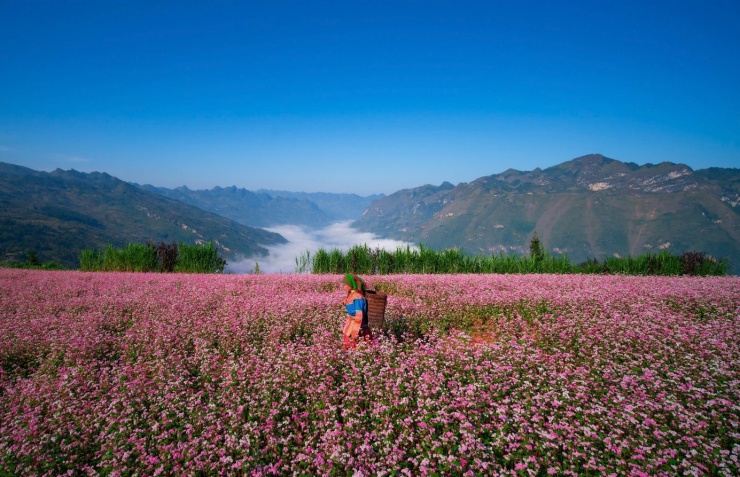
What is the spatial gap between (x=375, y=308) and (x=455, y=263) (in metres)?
16.7

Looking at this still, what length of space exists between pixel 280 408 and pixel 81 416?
2.96 m

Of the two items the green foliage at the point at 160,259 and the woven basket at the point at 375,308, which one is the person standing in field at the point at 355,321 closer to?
the woven basket at the point at 375,308

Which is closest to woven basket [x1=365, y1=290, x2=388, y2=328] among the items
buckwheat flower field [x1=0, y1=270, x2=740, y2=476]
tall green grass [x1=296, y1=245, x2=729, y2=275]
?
buckwheat flower field [x1=0, y1=270, x2=740, y2=476]

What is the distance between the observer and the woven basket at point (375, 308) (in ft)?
28.2

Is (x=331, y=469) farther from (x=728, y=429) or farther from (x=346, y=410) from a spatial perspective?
(x=728, y=429)

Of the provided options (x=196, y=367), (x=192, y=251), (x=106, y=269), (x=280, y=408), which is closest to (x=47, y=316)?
(x=196, y=367)

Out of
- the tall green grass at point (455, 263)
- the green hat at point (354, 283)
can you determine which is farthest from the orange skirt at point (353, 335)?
the tall green grass at point (455, 263)

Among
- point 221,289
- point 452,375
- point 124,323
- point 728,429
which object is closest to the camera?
point 728,429

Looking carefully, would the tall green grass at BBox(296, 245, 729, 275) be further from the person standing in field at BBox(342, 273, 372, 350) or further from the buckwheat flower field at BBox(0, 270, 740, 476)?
the person standing in field at BBox(342, 273, 372, 350)

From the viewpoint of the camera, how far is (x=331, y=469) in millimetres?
4023

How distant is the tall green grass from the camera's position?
23.3 m

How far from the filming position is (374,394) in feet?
18.9

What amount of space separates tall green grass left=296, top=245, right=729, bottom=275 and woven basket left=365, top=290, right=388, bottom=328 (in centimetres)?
1539

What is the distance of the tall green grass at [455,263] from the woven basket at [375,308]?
15.4m
